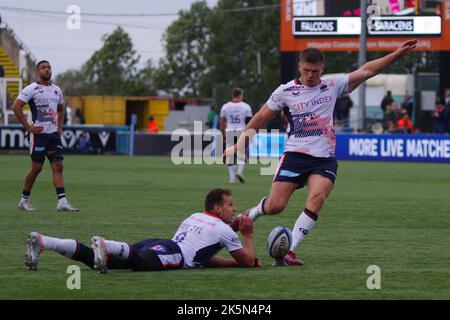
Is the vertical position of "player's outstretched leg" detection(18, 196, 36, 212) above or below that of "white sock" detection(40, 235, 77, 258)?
below

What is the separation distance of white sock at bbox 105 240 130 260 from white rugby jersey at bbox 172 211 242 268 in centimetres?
55

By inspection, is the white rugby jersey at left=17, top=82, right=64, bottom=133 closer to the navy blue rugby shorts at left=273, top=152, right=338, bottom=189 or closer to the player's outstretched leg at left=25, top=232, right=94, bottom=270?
the navy blue rugby shorts at left=273, top=152, right=338, bottom=189

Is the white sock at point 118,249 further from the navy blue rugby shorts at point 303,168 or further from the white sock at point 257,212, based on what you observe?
the navy blue rugby shorts at point 303,168

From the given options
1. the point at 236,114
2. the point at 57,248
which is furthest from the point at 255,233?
the point at 236,114

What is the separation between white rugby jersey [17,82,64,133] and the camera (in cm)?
1703

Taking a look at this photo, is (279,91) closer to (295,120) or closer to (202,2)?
(295,120)

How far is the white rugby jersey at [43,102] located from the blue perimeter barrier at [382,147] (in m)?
20.6

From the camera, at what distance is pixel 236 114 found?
26234 millimetres

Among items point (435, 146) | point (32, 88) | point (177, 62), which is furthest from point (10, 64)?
point (177, 62)

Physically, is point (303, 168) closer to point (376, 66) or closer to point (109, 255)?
point (376, 66)

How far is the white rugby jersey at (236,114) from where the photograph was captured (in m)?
26.2

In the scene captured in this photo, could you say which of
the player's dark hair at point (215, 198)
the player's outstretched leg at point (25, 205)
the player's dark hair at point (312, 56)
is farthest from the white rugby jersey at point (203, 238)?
the player's outstretched leg at point (25, 205)

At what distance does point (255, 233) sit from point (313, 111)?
3091 millimetres

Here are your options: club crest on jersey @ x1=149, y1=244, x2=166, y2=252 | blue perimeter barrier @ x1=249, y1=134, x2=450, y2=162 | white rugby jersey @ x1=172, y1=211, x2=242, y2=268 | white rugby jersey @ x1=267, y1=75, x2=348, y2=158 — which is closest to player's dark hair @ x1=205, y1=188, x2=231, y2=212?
white rugby jersey @ x1=172, y1=211, x2=242, y2=268
